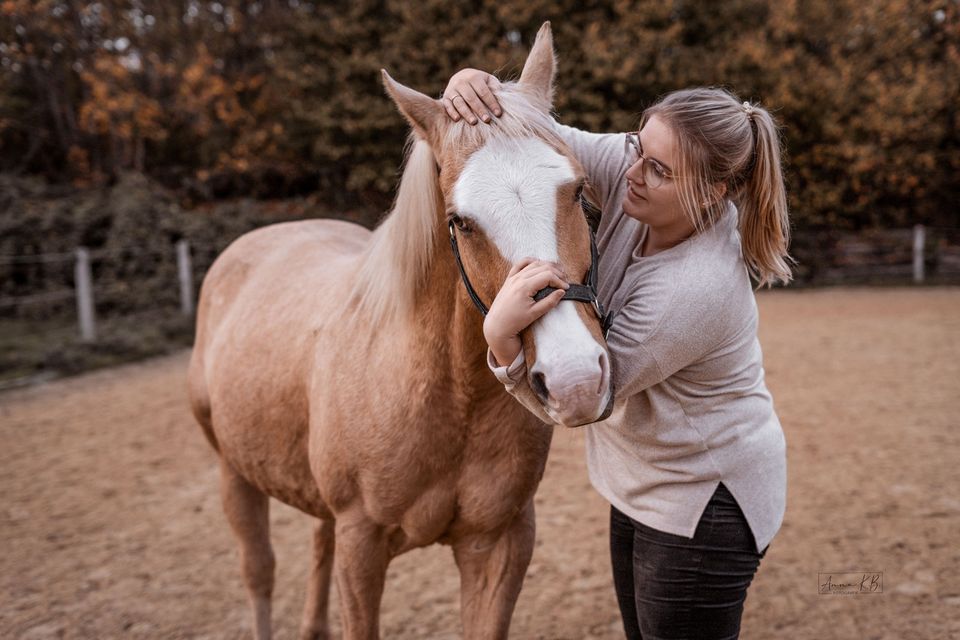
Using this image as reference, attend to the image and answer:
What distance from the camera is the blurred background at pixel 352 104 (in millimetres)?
12211

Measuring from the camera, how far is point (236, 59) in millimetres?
14711

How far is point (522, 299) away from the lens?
4.35 ft

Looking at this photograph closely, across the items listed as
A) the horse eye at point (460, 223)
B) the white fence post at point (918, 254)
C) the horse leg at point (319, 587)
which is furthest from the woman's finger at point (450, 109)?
the white fence post at point (918, 254)

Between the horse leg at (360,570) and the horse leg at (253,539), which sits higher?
the horse leg at (360,570)

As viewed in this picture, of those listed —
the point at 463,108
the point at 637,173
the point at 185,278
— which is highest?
the point at 463,108

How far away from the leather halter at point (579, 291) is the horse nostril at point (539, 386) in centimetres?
15

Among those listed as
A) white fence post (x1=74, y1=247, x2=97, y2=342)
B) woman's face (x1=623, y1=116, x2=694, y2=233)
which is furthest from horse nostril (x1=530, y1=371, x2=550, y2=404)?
white fence post (x1=74, y1=247, x2=97, y2=342)

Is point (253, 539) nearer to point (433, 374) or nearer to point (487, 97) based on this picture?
point (433, 374)

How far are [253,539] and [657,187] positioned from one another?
2.28 meters

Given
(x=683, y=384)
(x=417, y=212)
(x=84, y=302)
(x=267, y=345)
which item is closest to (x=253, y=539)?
(x=267, y=345)

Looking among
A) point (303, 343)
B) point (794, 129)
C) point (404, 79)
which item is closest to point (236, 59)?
point (404, 79)

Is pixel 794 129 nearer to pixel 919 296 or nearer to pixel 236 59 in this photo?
pixel 919 296

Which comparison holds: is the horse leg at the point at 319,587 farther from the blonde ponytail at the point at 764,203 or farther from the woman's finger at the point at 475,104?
the blonde ponytail at the point at 764,203

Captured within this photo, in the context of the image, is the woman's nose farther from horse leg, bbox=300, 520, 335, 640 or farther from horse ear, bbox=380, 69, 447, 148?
horse leg, bbox=300, 520, 335, 640
